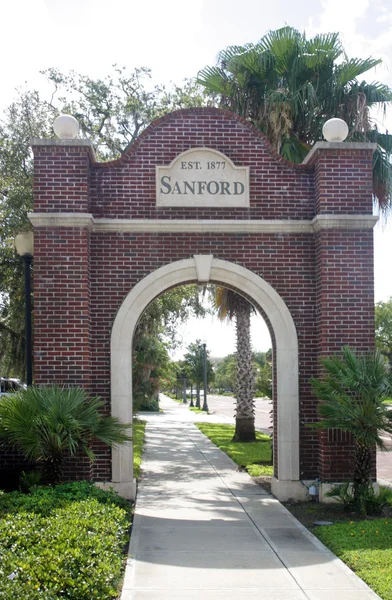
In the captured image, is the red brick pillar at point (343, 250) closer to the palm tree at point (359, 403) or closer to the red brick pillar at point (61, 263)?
the palm tree at point (359, 403)

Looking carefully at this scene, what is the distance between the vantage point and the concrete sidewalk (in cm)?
583

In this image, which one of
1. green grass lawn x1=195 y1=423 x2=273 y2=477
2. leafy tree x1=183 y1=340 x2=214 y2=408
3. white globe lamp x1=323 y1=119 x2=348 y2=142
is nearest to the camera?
white globe lamp x1=323 y1=119 x2=348 y2=142

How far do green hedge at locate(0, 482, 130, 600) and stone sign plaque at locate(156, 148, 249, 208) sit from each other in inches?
188

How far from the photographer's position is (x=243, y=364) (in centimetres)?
1795

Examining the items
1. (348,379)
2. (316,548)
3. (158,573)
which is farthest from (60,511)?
(348,379)

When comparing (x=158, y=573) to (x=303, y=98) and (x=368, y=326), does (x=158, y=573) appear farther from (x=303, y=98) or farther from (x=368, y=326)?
(x=303, y=98)

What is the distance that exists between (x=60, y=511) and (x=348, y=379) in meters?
4.12

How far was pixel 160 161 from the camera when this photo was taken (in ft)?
32.7

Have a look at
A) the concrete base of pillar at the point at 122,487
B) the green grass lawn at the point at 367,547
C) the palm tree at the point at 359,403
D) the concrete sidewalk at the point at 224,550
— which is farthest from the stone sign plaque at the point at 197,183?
the green grass lawn at the point at 367,547

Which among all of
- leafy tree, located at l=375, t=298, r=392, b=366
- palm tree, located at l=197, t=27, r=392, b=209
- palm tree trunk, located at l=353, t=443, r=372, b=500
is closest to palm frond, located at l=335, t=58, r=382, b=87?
palm tree, located at l=197, t=27, r=392, b=209

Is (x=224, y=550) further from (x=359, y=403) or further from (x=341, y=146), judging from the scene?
(x=341, y=146)

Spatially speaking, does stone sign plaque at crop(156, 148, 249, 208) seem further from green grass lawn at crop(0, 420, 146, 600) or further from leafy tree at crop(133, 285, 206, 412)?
leafy tree at crop(133, 285, 206, 412)

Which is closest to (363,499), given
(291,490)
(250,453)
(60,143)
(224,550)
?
(291,490)

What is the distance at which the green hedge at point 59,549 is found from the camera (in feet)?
16.3
